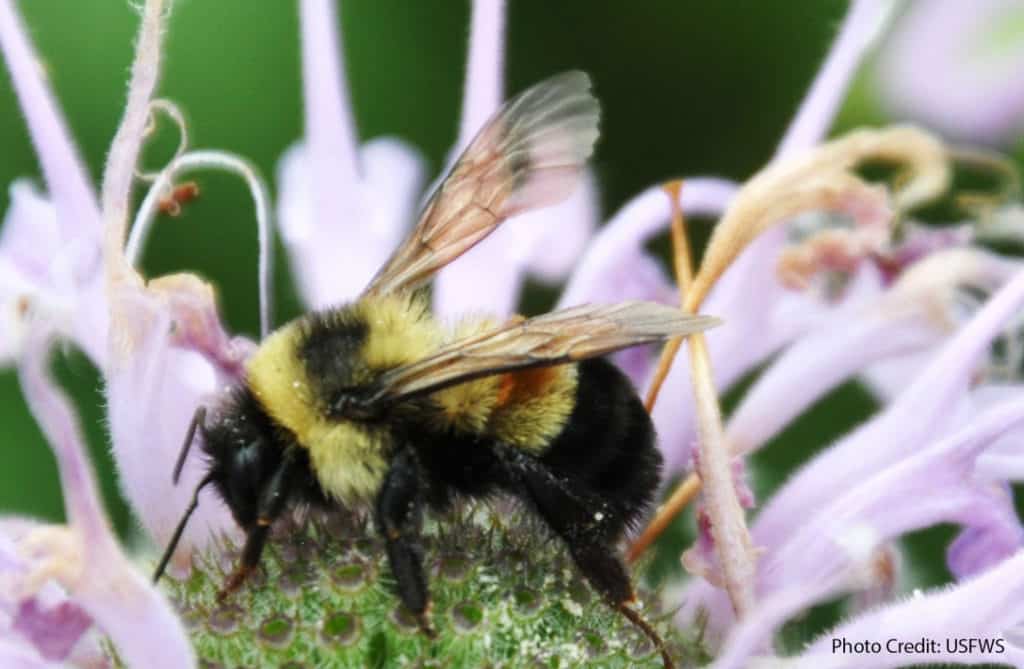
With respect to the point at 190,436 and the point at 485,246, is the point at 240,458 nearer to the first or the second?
the point at 190,436

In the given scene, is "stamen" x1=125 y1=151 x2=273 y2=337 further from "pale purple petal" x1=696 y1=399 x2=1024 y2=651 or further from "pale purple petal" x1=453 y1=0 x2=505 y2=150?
"pale purple petal" x1=696 y1=399 x2=1024 y2=651

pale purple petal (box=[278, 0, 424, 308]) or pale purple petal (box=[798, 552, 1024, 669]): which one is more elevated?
pale purple petal (box=[278, 0, 424, 308])

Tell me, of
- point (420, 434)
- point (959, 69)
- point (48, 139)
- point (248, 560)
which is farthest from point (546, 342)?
point (959, 69)

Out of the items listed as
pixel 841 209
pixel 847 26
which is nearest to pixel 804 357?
pixel 841 209

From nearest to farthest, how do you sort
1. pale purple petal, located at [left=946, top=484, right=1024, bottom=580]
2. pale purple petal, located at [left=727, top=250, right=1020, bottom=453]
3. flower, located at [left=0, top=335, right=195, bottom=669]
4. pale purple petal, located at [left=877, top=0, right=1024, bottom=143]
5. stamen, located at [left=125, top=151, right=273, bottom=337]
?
flower, located at [left=0, top=335, right=195, bottom=669]
pale purple petal, located at [left=946, top=484, right=1024, bottom=580]
stamen, located at [left=125, top=151, right=273, bottom=337]
pale purple petal, located at [left=727, top=250, right=1020, bottom=453]
pale purple petal, located at [left=877, top=0, right=1024, bottom=143]

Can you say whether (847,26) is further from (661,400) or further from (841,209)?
(661,400)

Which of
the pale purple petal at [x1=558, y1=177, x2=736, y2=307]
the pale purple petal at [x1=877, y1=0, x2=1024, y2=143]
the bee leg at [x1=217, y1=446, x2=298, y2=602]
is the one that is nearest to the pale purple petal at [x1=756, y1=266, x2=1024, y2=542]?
the pale purple petal at [x1=558, y1=177, x2=736, y2=307]
